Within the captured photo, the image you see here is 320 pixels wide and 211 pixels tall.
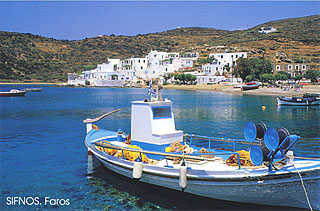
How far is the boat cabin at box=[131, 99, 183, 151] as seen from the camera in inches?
591

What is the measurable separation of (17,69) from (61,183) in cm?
17592

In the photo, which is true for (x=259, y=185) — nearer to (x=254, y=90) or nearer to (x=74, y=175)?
(x=74, y=175)

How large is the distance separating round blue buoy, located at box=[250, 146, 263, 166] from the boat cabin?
15.4ft

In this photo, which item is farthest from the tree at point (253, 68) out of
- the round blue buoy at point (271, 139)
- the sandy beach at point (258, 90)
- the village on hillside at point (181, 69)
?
the round blue buoy at point (271, 139)

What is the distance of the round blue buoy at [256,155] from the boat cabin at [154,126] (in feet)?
15.4

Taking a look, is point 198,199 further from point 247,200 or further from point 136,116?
point 136,116

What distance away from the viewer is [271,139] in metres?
11.0

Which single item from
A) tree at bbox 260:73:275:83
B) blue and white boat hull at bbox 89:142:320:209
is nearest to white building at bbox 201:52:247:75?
tree at bbox 260:73:275:83

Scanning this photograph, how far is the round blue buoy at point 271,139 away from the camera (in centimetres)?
1082

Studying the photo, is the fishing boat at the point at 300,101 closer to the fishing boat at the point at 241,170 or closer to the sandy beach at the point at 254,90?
the sandy beach at the point at 254,90

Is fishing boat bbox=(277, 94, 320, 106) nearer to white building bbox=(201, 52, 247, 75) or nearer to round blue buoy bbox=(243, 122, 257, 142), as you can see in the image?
round blue buoy bbox=(243, 122, 257, 142)

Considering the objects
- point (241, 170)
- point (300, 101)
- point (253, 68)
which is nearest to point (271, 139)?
point (241, 170)

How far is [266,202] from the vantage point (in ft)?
37.7

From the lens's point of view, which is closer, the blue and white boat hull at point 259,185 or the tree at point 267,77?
the blue and white boat hull at point 259,185
